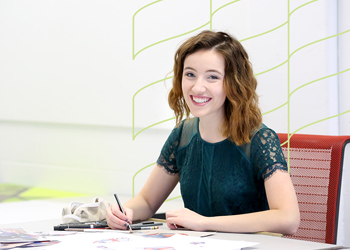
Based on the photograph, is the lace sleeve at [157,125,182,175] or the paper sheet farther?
the lace sleeve at [157,125,182,175]

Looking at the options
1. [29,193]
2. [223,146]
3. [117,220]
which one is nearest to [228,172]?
[223,146]

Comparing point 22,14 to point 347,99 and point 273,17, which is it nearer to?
point 273,17

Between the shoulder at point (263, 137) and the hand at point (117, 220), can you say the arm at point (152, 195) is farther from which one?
the shoulder at point (263, 137)

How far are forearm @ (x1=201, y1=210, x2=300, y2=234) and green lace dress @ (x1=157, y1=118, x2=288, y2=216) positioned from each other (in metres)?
0.14

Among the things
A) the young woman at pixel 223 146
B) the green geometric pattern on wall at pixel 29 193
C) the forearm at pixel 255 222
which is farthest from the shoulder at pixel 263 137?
the green geometric pattern on wall at pixel 29 193

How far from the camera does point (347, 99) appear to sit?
254 cm

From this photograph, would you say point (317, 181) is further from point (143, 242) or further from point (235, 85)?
point (143, 242)

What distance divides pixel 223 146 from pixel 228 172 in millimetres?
80

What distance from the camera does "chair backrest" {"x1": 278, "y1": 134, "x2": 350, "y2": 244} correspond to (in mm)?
1497

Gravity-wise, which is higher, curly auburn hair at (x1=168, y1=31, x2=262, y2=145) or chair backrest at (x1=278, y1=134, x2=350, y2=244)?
curly auburn hair at (x1=168, y1=31, x2=262, y2=145)

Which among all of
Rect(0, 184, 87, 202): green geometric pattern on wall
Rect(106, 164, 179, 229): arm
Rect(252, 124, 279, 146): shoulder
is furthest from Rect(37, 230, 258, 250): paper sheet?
Rect(0, 184, 87, 202): green geometric pattern on wall

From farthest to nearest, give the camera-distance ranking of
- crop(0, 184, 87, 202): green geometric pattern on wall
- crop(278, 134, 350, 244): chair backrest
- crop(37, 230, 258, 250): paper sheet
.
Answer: crop(0, 184, 87, 202): green geometric pattern on wall < crop(278, 134, 350, 244): chair backrest < crop(37, 230, 258, 250): paper sheet

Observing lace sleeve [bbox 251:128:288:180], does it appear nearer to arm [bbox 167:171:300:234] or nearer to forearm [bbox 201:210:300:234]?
arm [bbox 167:171:300:234]

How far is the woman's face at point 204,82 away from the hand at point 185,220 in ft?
1.08
